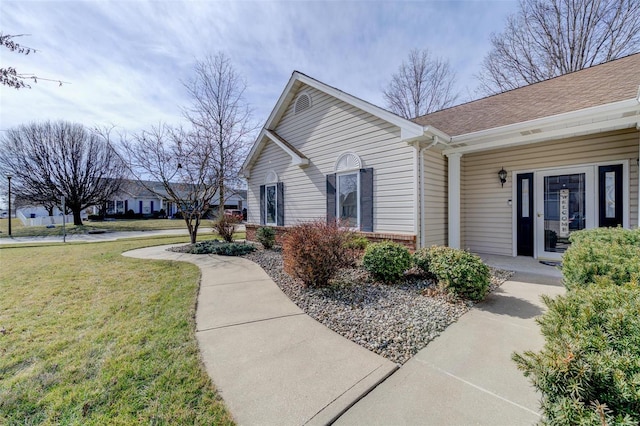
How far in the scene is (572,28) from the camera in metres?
13.1

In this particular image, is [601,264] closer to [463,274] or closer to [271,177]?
[463,274]

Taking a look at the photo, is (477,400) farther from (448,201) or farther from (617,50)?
(617,50)

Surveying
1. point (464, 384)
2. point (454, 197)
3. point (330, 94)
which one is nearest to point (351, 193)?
point (454, 197)

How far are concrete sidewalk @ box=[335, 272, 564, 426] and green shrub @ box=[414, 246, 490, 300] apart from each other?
A: 0.55 m

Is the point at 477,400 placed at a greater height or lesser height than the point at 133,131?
lesser

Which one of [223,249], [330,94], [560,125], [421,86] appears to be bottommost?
[223,249]

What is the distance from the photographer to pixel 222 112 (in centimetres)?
1499

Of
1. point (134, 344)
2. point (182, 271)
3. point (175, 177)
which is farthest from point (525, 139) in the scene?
point (175, 177)

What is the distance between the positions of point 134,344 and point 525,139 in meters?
8.06

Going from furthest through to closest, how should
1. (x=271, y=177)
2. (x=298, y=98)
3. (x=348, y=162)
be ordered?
1. (x=271, y=177)
2. (x=298, y=98)
3. (x=348, y=162)

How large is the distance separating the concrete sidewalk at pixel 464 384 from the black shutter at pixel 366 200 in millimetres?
3896

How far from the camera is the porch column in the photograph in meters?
7.03

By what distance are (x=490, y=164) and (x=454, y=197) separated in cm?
162

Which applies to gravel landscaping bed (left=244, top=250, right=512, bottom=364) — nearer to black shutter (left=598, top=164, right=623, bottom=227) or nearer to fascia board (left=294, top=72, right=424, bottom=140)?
black shutter (left=598, top=164, right=623, bottom=227)
